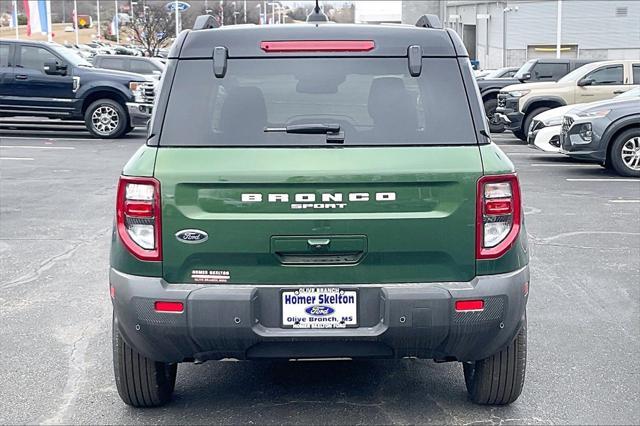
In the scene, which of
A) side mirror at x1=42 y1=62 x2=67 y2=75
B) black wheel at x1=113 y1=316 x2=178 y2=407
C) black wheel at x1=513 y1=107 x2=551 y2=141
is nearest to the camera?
black wheel at x1=113 y1=316 x2=178 y2=407

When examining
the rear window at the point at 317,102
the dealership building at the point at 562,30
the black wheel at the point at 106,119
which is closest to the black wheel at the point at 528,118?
the black wheel at the point at 106,119

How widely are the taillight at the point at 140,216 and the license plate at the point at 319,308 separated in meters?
0.60

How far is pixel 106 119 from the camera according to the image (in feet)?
62.9

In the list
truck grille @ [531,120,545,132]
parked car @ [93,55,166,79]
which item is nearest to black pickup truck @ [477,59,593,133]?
truck grille @ [531,120,545,132]

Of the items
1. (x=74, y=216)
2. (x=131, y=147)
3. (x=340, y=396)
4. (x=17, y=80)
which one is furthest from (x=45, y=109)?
(x=340, y=396)

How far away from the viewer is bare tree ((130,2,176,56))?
48.3 metres

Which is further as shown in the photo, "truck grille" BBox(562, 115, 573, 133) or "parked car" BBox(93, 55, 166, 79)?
"parked car" BBox(93, 55, 166, 79)

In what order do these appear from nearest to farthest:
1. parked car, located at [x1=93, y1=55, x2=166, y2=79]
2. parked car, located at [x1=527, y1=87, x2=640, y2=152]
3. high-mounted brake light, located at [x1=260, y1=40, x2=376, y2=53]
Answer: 1. high-mounted brake light, located at [x1=260, y1=40, x2=376, y2=53]
2. parked car, located at [x1=527, y1=87, x2=640, y2=152]
3. parked car, located at [x1=93, y1=55, x2=166, y2=79]

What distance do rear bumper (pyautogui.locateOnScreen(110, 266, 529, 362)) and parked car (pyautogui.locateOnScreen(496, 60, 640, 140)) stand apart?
15.7m

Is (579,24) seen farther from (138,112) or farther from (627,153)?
(627,153)

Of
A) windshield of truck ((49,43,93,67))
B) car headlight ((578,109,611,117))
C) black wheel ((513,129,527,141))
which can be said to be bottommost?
black wheel ((513,129,527,141))

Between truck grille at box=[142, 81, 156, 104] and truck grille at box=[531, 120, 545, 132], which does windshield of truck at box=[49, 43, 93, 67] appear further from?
truck grille at box=[531, 120, 545, 132]

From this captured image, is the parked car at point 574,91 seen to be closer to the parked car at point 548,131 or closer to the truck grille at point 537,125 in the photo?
the truck grille at point 537,125

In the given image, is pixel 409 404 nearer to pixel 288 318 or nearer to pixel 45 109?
pixel 288 318
